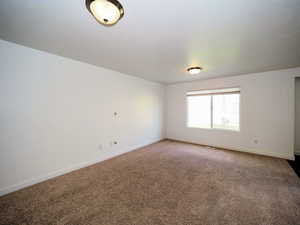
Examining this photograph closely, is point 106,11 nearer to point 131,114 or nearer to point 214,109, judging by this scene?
point 131,114

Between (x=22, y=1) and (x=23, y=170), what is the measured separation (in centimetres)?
239

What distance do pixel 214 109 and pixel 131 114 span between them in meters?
2.98

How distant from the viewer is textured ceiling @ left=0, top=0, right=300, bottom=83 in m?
1.24

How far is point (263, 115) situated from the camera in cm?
342

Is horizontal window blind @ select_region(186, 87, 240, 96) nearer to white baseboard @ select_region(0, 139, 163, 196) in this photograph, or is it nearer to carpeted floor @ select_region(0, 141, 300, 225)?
carpeted floor @ select_region(0, 141, 300, 225)

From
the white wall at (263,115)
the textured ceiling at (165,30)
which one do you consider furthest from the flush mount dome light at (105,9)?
the white wall at (263,115)

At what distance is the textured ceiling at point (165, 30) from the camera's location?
1235 mm

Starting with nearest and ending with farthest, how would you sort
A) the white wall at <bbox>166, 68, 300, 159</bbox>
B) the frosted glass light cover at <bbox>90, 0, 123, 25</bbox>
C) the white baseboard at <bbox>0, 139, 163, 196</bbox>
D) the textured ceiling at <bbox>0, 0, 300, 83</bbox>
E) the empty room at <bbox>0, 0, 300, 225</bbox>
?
the frosted glass light cover at <bbox>90, 0, 123, 25</bbox>, the textured ceiling at <bbox>0, 0, 300, 83</bbox>, the empty room at <bbox>0, 0, 300, 225</bbox>, the white baseboard at <bbox>0, 139, 163, 196</bbox>, the white wall at <bbox>166, 68, 300, 159</bbox>

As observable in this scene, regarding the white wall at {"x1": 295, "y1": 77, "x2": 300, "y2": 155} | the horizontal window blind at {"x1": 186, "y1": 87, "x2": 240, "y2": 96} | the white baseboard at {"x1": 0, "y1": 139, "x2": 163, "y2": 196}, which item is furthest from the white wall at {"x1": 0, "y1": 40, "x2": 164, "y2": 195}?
the white wall at {"x1": 295, "y1": 77, "x2": 300, "y2": 155}

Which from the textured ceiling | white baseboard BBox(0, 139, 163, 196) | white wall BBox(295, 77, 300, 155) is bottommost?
white baseboard BBox(0, 139, 163, 196)

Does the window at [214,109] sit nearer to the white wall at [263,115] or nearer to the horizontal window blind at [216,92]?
the horizontal window blind at [216,92]

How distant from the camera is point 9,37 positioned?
1772 millimetres

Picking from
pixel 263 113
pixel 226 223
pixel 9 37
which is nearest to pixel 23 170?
pixel 9 37

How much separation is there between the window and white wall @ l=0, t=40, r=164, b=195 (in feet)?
8.75
